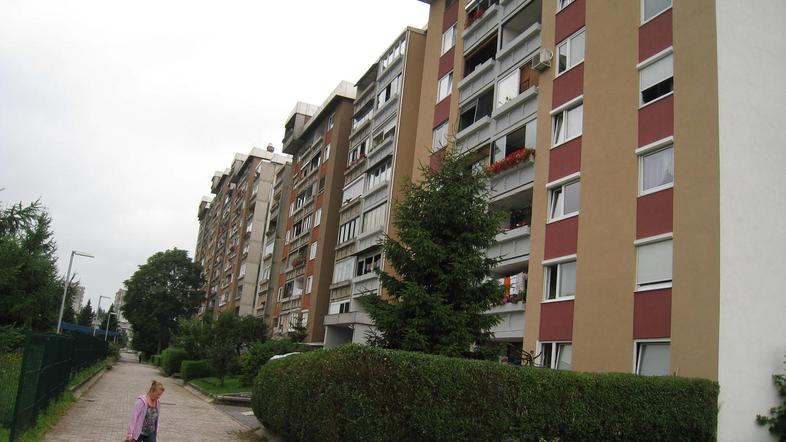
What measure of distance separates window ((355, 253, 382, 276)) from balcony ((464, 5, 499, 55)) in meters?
12.2

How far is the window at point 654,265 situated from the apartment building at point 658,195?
0.03m

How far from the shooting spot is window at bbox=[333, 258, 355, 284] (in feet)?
125

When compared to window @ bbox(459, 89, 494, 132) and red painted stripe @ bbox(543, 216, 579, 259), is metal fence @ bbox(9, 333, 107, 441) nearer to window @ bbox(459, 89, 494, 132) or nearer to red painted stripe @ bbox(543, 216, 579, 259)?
red painted stripe @ bbox(543, 216, 579, 259)

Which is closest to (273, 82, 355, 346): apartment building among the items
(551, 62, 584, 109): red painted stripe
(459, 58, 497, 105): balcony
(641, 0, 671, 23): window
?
(459, 58, 497, 105): balcony

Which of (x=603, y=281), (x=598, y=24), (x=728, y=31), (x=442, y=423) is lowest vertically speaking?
(x=442, y=423)

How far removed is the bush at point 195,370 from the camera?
141ft

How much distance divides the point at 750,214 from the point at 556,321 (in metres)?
5.83

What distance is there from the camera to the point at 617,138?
712 inches

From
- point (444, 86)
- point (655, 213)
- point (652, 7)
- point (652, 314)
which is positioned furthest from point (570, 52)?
point (652, 314)

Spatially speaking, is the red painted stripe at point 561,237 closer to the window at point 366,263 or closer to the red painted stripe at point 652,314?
the red painted stripe at point 652,314

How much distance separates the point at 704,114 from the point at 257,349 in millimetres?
25334

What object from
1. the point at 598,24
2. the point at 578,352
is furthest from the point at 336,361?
the point at 598,24

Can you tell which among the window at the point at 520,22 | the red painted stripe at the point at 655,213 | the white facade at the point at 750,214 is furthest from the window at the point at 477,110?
the white facade at the point at 750,214

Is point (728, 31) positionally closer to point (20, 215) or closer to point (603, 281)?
point (603, 281)
